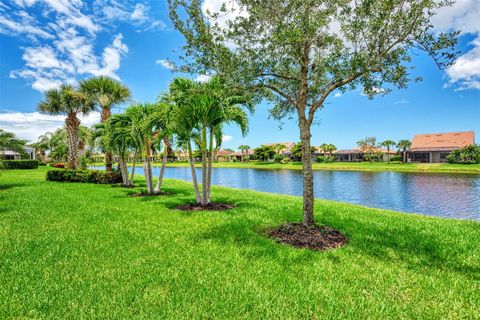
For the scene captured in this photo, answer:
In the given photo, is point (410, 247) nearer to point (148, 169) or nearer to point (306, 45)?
point (306, 45)

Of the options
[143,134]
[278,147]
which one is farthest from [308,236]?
[278,147]

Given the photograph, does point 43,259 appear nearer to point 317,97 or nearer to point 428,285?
point 428,285

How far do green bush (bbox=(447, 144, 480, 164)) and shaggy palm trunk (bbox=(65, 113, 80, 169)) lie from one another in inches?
2661

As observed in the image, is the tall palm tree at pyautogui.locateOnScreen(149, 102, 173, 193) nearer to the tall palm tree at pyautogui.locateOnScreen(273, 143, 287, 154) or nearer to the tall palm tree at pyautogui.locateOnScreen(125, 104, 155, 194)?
the tall palm tree at pyautogui.locateOnScreen(125, 104, 155, 194)

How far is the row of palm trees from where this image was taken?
34.6 feet

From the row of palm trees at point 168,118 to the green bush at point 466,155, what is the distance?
59.1 m

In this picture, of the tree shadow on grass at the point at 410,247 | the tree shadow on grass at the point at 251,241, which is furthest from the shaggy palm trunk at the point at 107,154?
the tree shadow on grass at the point at 410,247

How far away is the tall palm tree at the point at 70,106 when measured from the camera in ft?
88.5

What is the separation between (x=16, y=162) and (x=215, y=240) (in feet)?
163

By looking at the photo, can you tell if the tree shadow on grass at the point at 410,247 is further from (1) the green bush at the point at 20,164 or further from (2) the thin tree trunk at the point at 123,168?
(1) the green bush at the point at 20,164

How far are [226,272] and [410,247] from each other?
4784 mm

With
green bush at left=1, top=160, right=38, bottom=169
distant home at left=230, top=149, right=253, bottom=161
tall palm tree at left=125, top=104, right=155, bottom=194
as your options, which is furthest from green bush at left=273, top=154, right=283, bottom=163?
tall palm tree at left=125, top=104, right=155, bottom=194

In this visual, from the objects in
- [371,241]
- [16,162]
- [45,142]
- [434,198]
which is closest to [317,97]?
[371,241]

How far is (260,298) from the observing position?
406 centimetres
